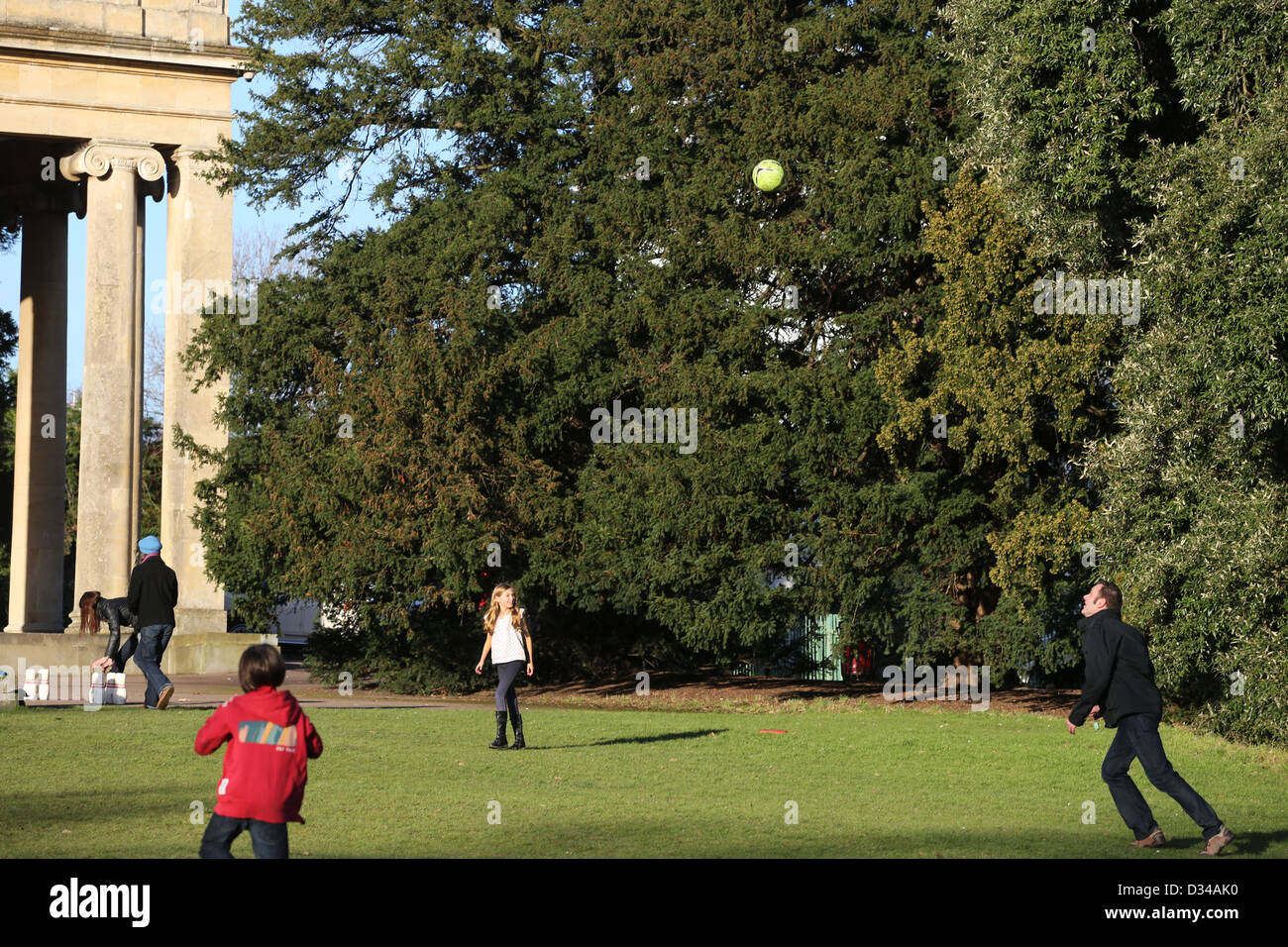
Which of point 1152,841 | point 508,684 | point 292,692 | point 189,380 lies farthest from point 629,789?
point 189,380

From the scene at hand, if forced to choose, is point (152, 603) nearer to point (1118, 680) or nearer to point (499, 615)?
Answer: point (499, 615)

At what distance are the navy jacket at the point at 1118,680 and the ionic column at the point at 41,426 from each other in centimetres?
3173

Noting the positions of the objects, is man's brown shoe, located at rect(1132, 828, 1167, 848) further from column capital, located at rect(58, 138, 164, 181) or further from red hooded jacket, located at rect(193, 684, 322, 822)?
column capital, located at rect(58, 138, 164, 181)

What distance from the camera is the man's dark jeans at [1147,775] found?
10.2 meters

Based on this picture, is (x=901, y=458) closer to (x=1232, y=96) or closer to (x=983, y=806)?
(x=1232, y=96)

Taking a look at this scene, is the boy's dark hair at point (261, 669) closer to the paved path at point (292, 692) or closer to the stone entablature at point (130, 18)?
the paved path at point (292, 692)

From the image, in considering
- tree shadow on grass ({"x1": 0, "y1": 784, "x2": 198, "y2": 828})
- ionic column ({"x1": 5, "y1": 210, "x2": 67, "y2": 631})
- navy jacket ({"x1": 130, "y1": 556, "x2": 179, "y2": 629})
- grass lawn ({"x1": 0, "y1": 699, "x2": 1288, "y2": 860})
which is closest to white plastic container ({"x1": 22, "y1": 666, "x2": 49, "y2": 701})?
grass lawn ({"x1": 0, "y1": 699, "x2": 1288, "y2": 860})

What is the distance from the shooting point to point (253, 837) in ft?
22.2

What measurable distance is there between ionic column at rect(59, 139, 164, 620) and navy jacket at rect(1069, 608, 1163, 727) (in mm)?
25711

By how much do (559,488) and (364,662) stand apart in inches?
217

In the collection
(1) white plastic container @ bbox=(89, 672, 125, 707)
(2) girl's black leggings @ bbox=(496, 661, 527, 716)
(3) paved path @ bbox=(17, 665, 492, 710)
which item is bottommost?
(3) paved path @ bbox=(17, 665, 492, 710)

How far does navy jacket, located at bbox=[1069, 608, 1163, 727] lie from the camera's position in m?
10.4

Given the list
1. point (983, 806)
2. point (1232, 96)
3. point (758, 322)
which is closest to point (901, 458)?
point (758, 322)

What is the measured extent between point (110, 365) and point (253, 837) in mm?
27832
